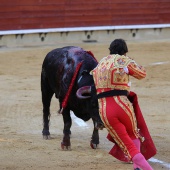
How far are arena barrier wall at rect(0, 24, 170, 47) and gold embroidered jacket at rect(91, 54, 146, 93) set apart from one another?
11.3m

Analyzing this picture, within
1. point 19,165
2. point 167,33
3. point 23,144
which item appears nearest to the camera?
point 19,165

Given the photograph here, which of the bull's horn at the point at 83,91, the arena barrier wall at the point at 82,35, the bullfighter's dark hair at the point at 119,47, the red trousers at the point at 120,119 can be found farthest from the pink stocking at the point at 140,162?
the arena barrier wall at the point at 82,35

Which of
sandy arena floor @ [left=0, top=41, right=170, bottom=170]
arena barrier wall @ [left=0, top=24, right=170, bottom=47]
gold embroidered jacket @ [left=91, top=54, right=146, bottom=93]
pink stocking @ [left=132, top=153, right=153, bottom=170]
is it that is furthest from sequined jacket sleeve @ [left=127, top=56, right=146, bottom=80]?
arena barrier wall @ [left=0, top=24, right=170, bottom=47]

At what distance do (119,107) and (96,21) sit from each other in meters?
12.5

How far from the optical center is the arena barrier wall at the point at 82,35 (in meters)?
16.5

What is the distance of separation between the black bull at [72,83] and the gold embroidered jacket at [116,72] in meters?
0.52

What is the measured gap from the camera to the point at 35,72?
1234 centimetres

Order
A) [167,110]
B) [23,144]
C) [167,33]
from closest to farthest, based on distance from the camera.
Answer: [23,144] → [167,110] → [167,33]

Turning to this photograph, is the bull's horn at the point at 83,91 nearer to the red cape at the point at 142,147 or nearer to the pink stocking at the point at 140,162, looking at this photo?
the red cape at the point at 142,147

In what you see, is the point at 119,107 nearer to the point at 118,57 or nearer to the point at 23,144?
the point at 118,57

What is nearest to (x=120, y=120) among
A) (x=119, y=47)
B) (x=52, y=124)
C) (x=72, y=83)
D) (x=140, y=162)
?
(x=140, y=162)

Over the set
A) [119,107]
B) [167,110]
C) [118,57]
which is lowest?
[167,110]

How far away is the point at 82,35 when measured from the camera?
17.2 metres

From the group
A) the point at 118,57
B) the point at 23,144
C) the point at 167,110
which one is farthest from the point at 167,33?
the point at 118,57
